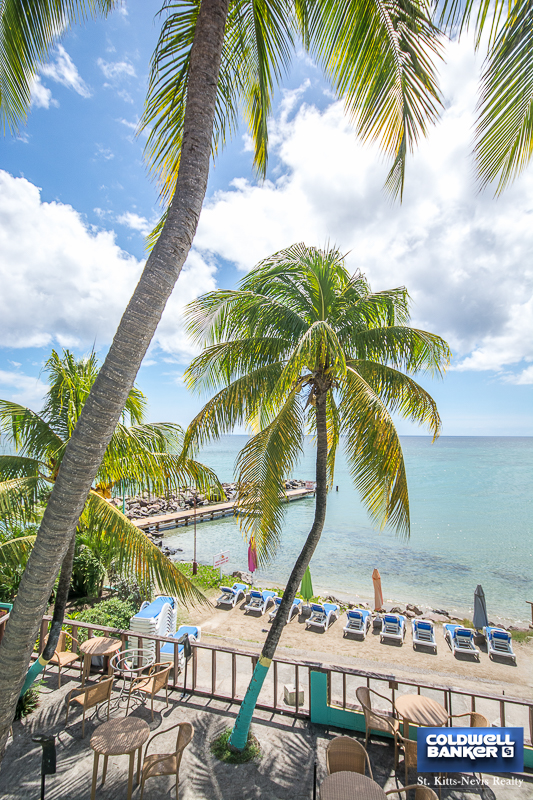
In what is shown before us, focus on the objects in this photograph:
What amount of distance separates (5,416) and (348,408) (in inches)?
198

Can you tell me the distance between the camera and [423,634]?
1324 cm

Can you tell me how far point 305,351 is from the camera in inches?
184

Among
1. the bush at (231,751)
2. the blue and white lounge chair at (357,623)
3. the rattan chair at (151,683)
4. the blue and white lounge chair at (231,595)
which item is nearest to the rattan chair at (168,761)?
the bush at (231,751)

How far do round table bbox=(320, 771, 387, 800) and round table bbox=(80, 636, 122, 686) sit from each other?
407 centimetres

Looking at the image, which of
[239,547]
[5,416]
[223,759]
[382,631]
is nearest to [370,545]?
[239,547]

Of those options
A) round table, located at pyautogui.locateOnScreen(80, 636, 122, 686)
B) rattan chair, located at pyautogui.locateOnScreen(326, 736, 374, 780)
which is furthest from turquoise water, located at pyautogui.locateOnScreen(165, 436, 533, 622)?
rattan chair, located at pyautogui.locateOnScreen(326, 736, 374, 780)

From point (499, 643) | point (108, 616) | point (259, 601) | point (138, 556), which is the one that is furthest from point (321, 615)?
point (138, 556)

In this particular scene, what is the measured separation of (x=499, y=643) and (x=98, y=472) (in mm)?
13886

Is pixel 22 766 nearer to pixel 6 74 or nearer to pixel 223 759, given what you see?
pixel 223 759

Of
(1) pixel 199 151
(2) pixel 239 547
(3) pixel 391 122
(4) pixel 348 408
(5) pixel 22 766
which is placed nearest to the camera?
(1) pixel 199 151

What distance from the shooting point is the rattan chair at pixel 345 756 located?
4527 millimetres

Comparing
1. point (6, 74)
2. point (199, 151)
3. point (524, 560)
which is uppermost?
point (6, 74)

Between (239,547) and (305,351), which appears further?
(239,547)

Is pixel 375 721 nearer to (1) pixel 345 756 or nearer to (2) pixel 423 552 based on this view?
(1) pixel 345 756
